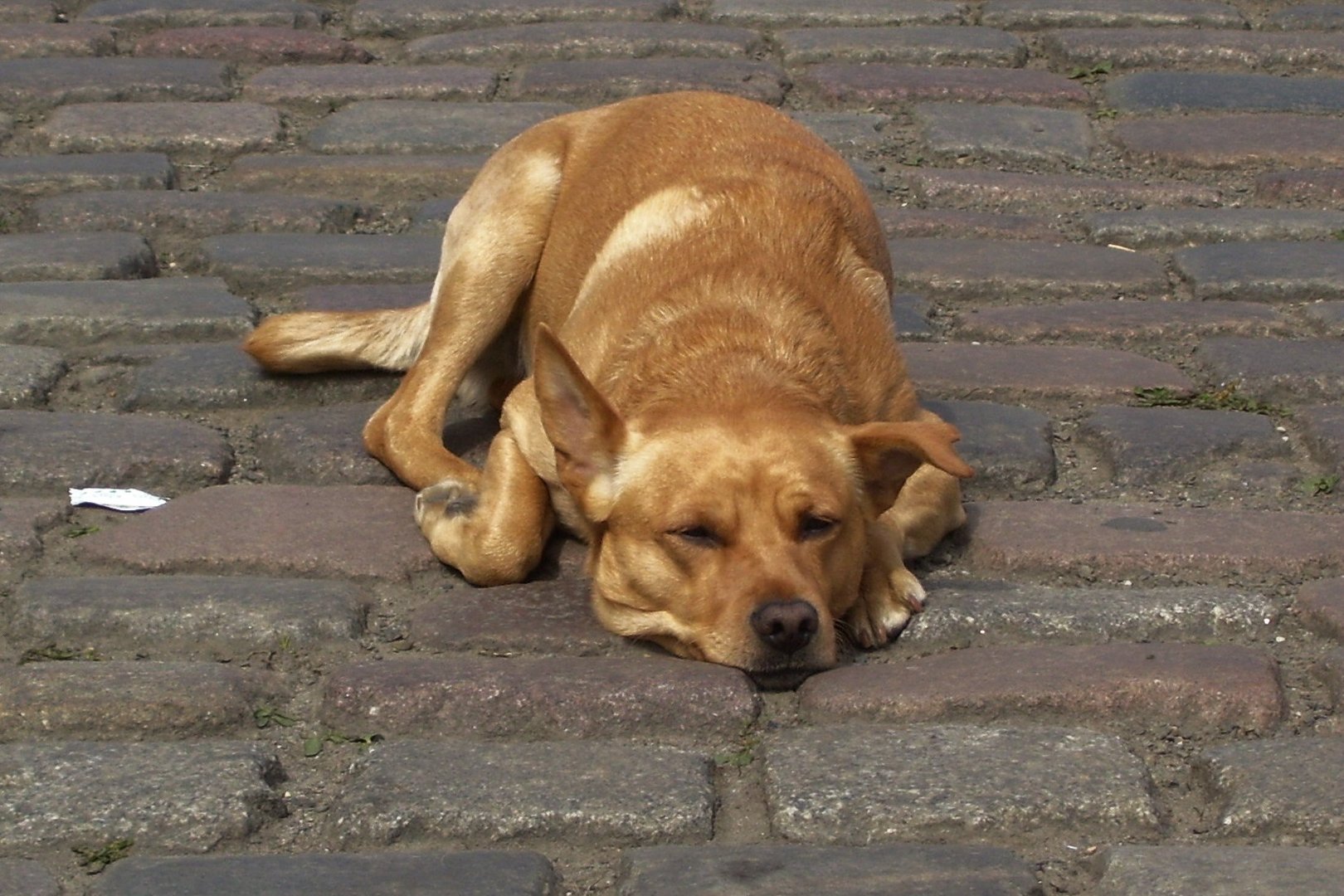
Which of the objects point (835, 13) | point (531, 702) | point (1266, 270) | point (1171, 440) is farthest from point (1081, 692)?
point (835, 13)

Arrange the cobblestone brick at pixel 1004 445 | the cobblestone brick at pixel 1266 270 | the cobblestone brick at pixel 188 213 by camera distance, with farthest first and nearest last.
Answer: the cobblestone brick at pixel 188 213 < the cobblestone brick at pixel 1266 270 < the cobblestone brick at pixel 1004 445

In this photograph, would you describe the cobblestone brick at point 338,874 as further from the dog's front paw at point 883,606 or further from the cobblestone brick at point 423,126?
the cobblestone brick at point 423,126

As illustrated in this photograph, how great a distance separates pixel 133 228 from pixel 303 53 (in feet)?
4.67

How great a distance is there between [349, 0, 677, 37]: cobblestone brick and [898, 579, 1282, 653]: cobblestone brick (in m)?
3.86

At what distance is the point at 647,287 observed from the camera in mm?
4566

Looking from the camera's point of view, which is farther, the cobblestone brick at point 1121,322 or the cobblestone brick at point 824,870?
the cobblestone brick at point 1121,322

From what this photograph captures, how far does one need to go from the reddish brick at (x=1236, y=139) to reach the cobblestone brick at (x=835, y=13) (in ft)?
3.57

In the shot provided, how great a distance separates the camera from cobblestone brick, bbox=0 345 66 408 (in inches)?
190

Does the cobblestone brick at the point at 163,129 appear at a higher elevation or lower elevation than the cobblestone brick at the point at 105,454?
higher

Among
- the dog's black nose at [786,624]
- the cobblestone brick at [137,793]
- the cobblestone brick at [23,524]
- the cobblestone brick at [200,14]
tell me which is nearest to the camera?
the cobblestone brick at [137,793]

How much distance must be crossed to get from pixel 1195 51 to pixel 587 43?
6.79 ft

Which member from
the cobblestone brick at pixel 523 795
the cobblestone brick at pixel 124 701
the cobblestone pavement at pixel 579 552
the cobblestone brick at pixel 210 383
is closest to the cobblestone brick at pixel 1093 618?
the cobblestone pavement at pixel 579 552

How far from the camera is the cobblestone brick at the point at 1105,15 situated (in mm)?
7227

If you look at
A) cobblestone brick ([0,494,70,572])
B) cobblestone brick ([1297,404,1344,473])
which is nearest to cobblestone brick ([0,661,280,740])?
cobblestone brick ([0,494,70,572])
